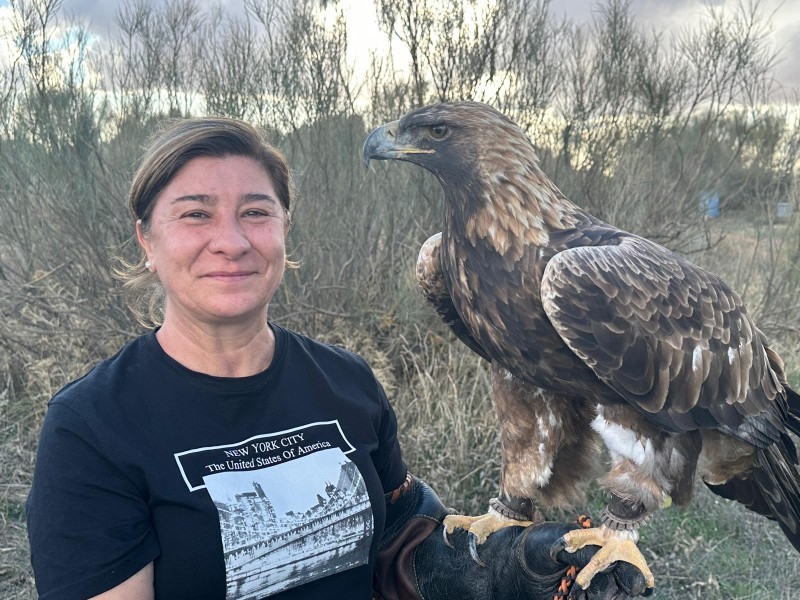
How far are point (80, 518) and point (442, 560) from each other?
132 cm

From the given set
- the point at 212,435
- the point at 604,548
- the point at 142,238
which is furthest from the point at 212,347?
the point at 604,548

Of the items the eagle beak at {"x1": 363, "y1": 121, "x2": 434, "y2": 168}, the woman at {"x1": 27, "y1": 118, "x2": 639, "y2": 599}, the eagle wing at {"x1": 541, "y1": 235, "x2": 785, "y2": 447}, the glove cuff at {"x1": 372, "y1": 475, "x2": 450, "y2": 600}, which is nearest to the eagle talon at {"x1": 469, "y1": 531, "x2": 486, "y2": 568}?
the glove cuff at {"x1": 372, "y1": 475, "x2": 450, "y2": 600}

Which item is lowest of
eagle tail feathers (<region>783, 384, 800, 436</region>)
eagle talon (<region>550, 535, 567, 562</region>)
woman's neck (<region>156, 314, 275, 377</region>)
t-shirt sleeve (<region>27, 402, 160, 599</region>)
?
eagle talon (<region>550, 535, 567, 562</region>)

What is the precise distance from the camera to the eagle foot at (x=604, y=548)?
2021 millimetres

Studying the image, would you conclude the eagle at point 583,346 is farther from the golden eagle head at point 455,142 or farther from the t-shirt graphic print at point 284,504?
the t-shirt graphic print at point 284,504

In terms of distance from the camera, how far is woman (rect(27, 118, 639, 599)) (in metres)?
1.49

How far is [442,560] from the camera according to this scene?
2385 millimetres

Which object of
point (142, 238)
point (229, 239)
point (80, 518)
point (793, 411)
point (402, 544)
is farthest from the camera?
point (793, 411)

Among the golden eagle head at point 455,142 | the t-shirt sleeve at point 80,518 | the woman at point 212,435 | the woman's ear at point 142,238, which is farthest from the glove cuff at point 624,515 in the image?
the woman's ear at point 142,238

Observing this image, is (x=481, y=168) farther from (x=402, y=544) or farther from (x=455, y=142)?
(x=402, y=544)

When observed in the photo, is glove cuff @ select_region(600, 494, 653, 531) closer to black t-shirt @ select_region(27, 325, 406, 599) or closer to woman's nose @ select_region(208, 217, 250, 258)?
black t-shirt @ select_region(27, 325, 406, 599)

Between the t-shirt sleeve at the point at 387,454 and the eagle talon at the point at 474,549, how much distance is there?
0.36 metres

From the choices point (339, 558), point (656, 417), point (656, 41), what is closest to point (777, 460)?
point (656, 417)

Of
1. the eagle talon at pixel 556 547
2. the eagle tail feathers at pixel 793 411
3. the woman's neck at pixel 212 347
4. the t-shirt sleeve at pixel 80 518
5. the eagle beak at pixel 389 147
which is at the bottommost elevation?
the eagle talon at pixel 556 547
